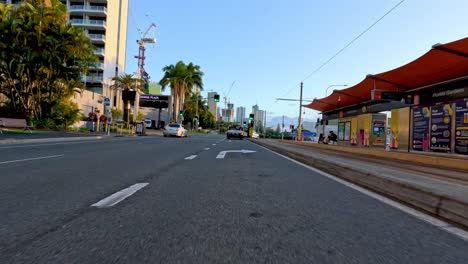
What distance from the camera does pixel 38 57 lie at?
90.0ft

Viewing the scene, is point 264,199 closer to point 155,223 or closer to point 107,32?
point 155,223

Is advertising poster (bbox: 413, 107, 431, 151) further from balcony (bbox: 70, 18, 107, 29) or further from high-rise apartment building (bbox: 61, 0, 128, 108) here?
balcony (bbox: 70, 18, 107, 29)

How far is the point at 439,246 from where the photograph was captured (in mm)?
2764

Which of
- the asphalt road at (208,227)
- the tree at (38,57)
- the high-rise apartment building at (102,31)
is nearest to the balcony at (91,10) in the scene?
the high-rise apartment building at (102,31)

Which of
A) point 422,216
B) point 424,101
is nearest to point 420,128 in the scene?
point 424,101

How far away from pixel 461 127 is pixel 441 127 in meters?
1.13

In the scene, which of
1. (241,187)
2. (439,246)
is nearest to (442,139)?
(241,187)

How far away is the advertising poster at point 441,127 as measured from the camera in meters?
14.5

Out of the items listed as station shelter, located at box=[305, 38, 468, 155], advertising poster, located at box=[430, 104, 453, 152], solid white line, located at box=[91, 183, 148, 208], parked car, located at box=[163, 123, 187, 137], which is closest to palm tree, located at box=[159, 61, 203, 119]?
parked car, located at box=[163, 123, 187, 137]

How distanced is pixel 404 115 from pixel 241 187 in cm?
1587

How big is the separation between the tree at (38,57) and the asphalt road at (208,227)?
2685 cm

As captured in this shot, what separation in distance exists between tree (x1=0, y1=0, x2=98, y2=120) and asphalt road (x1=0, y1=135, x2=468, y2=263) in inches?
1057

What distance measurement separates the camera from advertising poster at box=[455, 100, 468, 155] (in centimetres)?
1344

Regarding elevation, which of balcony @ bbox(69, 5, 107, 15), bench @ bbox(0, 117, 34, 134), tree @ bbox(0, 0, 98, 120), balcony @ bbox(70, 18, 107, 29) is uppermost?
balcony @ bbox(69, 5, 107, 15)
